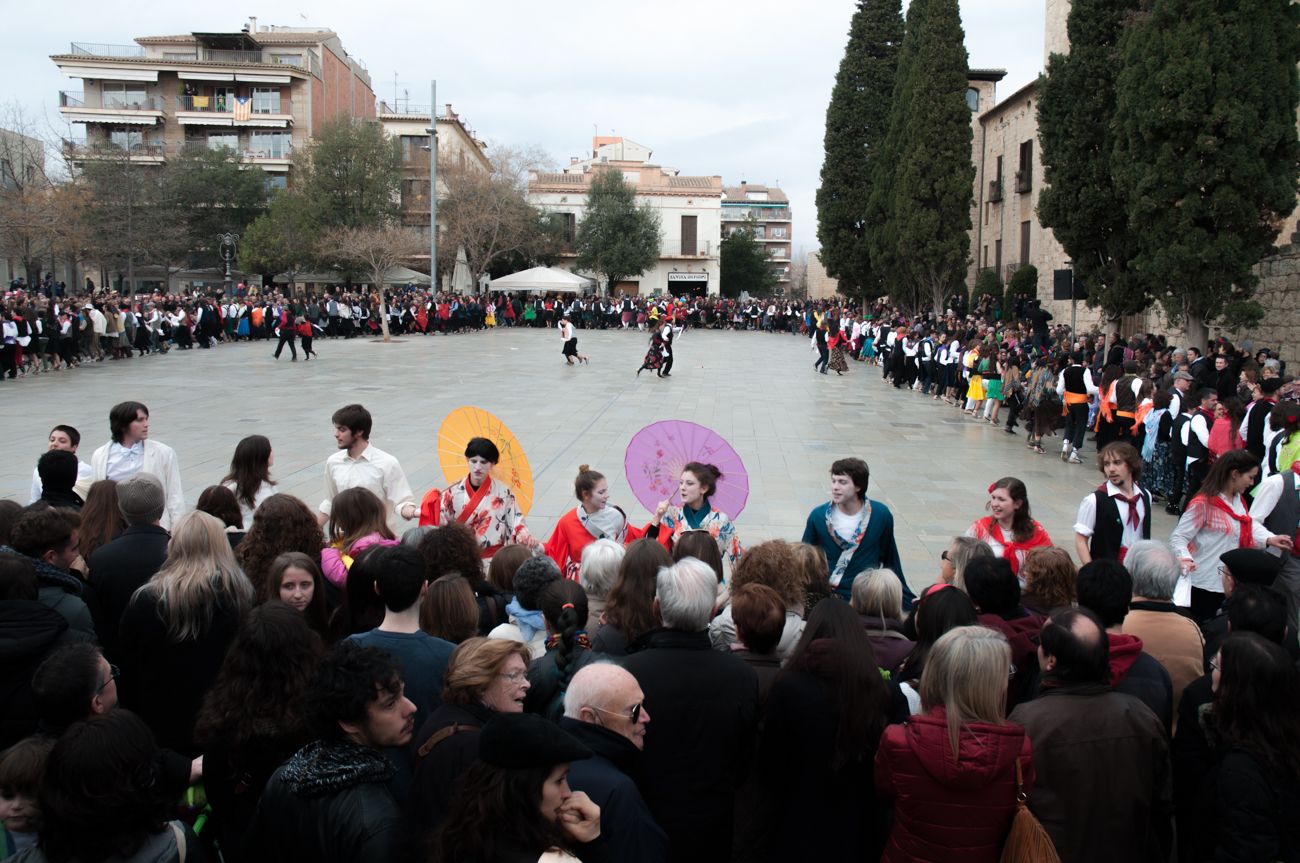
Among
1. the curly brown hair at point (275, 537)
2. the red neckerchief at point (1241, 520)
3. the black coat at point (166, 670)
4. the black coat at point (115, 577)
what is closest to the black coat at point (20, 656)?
the black coat at point (166, 670)

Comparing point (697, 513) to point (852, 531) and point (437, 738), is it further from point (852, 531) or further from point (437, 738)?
point (437, 738)

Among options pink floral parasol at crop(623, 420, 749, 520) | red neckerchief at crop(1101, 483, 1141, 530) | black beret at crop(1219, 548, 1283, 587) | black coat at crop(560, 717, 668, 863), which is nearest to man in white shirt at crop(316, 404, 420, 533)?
pink floral parasol at crop(623, 420, 749, 520)

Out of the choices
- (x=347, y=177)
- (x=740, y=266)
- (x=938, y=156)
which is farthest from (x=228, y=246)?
(x=740, y=266)

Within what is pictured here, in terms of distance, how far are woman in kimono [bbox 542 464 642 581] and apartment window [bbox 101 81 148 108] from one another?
190ft

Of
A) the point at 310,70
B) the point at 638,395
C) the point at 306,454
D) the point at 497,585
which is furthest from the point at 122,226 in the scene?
the point at 497,585

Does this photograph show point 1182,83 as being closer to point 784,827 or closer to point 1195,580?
point 1195,580

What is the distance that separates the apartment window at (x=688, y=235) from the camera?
64625 millimetres

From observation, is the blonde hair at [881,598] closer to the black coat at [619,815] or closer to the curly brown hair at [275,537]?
the black coat at [619,815]

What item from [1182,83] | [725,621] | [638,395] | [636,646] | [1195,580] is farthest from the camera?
[638,395]

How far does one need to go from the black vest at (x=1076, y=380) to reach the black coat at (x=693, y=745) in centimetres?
1218

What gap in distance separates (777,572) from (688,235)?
62.1m

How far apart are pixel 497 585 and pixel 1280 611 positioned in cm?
300

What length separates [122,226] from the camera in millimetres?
40906

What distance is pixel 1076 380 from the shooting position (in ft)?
45.8
